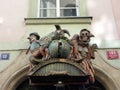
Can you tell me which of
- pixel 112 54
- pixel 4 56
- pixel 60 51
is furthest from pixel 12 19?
pixel 112 54

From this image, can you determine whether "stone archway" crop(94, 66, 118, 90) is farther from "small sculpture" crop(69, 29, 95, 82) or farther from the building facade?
"small sculpture" crop(69, 29, 95, 82)

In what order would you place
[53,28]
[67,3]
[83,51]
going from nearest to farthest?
[83,51]
[53,28]
[67,3]

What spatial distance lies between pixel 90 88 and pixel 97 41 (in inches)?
41.0

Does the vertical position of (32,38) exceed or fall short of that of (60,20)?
it falls short

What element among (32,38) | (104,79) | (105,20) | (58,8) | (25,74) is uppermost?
(58,8)

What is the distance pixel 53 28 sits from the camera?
646 cm

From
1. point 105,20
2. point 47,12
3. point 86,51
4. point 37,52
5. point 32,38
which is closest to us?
point 37,52

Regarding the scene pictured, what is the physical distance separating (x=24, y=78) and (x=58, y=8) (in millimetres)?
2004

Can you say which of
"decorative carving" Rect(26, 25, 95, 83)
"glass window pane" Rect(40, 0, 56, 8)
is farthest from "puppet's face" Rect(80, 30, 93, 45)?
"glass window pane" Rect(40, 0, 56, 8)

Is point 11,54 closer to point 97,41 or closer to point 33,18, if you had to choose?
point 33,18

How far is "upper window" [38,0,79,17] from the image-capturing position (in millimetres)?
6844

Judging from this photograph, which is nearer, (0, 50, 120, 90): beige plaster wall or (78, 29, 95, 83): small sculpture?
(78, 29, 95, 83): small sculpture

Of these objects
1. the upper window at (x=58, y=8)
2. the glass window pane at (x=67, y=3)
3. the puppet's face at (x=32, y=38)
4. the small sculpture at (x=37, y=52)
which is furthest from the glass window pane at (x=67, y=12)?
the small sculpture at (x=37, y=52)

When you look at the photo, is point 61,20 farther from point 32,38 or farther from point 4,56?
point 4,56
